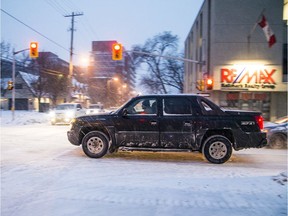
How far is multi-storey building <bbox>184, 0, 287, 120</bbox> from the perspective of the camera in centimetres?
2800

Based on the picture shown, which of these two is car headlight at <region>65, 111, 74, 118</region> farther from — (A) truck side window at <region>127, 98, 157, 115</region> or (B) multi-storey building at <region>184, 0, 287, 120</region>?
(A) truck side window at <region>127, 98, 157, 115</region>

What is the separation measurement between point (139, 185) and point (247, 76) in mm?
23860

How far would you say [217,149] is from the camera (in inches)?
340

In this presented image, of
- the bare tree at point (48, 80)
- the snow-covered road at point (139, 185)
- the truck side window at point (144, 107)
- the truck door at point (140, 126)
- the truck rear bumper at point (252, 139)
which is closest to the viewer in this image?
the snow-covered road at point (139, 185)

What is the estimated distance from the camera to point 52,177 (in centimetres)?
683

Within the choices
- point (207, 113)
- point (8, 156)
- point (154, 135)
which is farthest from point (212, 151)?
point (8, 156)

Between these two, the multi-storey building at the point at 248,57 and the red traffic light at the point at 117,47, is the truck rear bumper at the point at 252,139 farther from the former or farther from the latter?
the multi-storey building at the point at 248,57

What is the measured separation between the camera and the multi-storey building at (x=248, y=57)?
28.0m

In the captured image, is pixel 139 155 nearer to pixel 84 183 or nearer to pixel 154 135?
pixel 154 135

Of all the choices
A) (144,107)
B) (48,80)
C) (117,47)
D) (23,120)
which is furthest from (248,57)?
(48,80)

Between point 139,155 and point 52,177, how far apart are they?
11.2 feet

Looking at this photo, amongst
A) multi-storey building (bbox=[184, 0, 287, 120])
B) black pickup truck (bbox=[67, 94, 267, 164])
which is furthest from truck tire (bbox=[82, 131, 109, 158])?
multi-storey building (bbox=[184, 0, 287, 120])

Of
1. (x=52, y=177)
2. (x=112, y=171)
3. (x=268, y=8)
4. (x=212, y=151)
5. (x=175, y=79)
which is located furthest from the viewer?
(x=175, y=79)

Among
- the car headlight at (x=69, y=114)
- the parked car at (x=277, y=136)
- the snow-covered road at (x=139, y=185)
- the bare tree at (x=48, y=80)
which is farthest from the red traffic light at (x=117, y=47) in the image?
the bare tree at (x=48, y=80)
